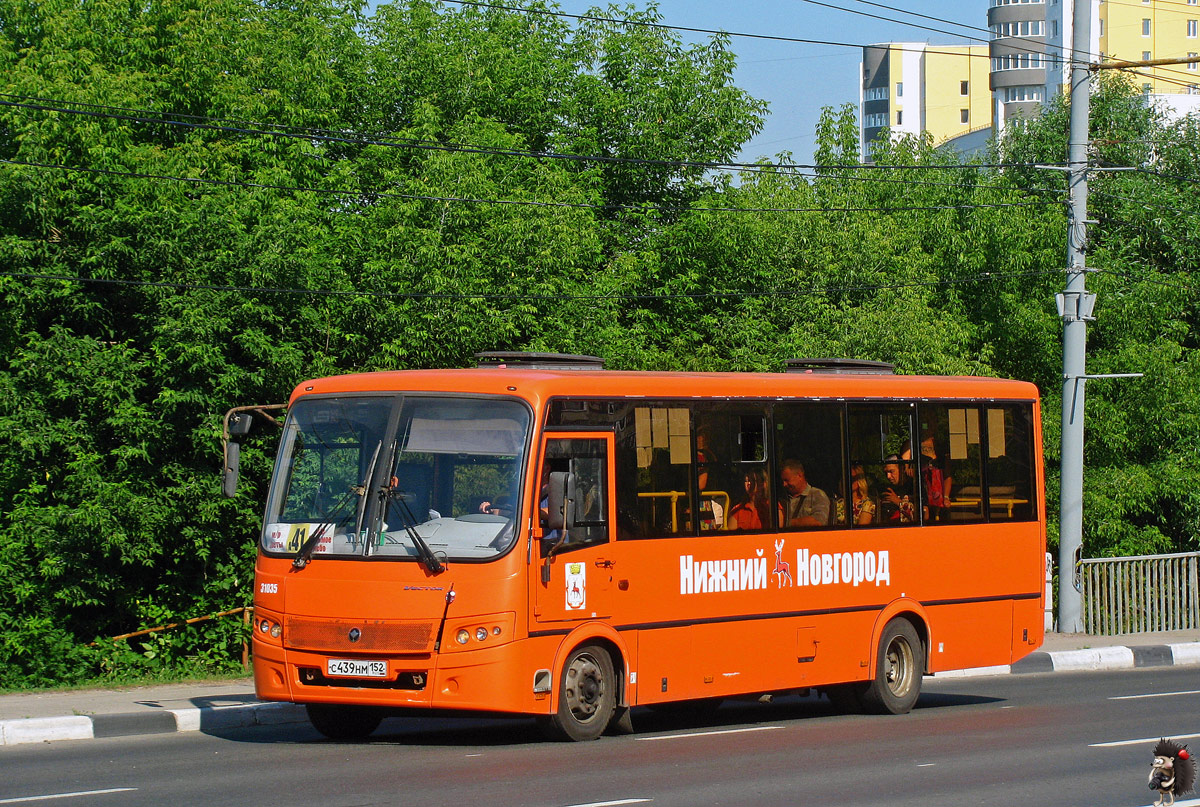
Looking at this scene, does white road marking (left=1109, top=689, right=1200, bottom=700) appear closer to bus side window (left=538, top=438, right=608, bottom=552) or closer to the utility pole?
the utility pole

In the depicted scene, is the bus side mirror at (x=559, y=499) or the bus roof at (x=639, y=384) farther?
the bus roof at (x=639, y=384)

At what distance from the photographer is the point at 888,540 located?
14070 mm

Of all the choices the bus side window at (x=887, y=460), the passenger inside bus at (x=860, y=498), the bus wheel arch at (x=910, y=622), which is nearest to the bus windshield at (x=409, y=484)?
the passenger inside bus at (x=860, y=498)

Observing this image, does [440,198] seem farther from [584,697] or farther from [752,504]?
[584,697]

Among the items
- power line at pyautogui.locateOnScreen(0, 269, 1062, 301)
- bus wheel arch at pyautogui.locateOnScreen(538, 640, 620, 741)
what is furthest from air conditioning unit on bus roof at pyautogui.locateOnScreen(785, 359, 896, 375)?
power line at pyautogui.locateOnScreen(0, 269, 1062, 301)

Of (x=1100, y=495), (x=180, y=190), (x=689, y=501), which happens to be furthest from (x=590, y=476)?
(x=1100, y=495)

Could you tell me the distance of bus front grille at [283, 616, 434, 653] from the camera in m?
10.8

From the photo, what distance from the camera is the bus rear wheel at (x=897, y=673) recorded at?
46.0 ft

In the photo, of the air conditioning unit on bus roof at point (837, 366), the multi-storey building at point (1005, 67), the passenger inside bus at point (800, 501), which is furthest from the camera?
the multi-storey building at point (1005, 67)

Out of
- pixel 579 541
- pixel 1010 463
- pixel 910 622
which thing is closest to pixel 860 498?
pixel 910 622

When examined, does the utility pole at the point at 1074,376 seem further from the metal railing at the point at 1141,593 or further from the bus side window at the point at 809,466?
the bus side window at the point at 809,466

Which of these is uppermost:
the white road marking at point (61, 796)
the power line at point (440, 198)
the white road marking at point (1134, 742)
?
the power line at point (440, 198)

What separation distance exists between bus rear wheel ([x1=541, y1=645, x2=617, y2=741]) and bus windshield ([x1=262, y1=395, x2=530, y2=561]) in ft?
4.00

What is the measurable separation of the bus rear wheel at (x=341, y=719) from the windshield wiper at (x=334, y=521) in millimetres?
1347
